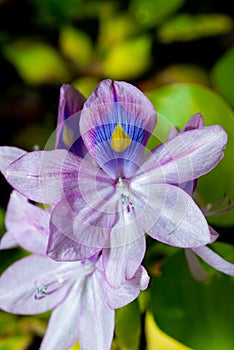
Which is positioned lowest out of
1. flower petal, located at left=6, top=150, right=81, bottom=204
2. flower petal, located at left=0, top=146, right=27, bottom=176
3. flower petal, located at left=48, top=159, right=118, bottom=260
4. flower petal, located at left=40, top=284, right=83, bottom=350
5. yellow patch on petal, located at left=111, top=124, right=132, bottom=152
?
flower petal, located at left=40, top=284, right=83, bottom=350

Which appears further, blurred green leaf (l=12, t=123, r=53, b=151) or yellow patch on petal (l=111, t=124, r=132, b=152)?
blurred green leaf (l=12, t=123, r=53, b=151)

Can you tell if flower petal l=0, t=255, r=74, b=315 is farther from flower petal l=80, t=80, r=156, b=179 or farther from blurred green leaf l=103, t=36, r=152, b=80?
blurred green leaf l=103, t=36, r=152, b=80

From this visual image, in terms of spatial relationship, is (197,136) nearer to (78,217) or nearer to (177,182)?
(177,182)

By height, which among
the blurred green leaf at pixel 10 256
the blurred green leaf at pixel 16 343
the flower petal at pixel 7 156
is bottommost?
the blurred green leaf at pixel 16 343

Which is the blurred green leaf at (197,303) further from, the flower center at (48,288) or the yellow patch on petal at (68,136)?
the yellow patch on petal at (68,136)

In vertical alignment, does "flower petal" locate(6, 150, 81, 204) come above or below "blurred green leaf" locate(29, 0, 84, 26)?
above

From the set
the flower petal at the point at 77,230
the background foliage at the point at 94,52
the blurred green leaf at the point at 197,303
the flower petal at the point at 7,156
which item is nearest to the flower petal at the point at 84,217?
the flower petal at the point at 77,230

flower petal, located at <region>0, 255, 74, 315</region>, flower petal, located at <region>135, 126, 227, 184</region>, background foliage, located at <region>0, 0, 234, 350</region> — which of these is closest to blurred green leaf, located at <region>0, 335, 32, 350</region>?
background foliage, located at <region>0, 0, 234, 350</region>
